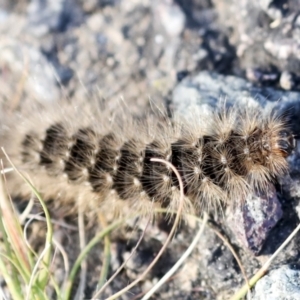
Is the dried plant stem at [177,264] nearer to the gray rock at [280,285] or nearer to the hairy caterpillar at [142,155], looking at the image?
the hairy caterpillar at [142,155]

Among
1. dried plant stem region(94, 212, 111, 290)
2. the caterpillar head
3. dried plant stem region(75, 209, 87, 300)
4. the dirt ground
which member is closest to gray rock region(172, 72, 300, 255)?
the dirt ground

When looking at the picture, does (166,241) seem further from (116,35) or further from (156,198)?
(116,35)

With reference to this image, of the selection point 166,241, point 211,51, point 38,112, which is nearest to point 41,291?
point 166,241

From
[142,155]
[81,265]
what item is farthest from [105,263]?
[142,155]

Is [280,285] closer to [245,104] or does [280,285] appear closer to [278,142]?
[278,142]

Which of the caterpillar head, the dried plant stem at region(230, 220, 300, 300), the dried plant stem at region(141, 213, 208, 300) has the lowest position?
the dried plant stem at region(230, 220, 300, 300)

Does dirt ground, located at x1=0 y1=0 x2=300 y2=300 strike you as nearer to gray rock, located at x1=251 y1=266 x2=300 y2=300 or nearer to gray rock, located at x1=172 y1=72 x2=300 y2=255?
gray rock, located at x1=172 y1=72 x2=300 y2=255

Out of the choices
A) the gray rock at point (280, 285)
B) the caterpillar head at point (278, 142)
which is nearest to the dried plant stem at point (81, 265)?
the gray rock at point (280, 285)
